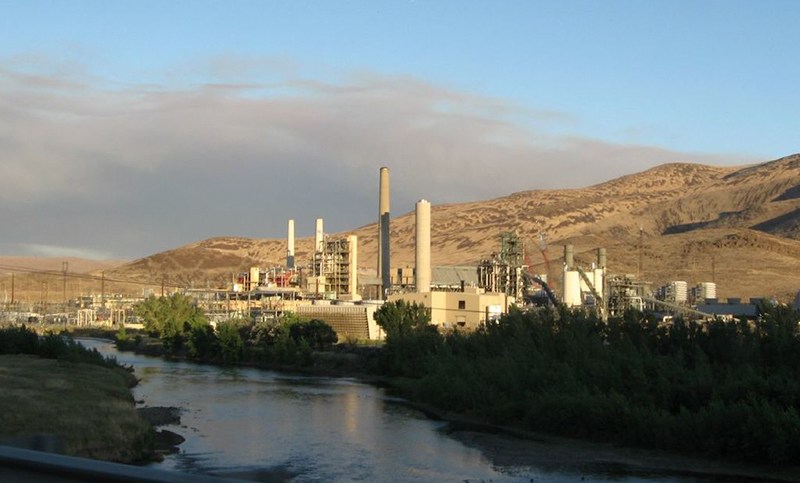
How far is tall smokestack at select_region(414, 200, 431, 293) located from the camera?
354 feet

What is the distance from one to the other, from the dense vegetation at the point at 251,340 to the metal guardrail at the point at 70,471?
236 ft

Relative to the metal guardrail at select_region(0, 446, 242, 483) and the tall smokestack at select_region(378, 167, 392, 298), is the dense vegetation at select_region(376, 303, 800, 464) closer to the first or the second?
the metal guardrail at select_region(0, 446, 242, 483)

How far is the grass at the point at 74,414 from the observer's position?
90.1 ft

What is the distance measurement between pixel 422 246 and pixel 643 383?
227 feet

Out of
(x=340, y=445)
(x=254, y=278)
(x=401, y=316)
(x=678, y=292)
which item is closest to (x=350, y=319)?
(x=401, y=316)

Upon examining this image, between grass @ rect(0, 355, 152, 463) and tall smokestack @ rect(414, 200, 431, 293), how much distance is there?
63657 millimetres

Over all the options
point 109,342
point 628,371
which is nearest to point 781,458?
point 628,371

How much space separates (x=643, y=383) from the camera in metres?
39.2

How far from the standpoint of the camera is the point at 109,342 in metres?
122

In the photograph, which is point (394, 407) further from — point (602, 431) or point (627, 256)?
point (627, 256)

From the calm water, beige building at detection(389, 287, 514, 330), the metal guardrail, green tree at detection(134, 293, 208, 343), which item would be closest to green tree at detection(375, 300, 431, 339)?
beige building at detection(389, 287, 514, 330)

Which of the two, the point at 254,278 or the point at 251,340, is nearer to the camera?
the point at 251,340

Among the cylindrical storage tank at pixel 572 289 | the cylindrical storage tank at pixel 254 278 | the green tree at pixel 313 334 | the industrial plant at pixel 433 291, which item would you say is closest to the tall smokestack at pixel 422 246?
the industrial plant at pixel 433 291

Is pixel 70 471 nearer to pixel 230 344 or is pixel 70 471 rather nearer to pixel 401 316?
pixel 401 316
